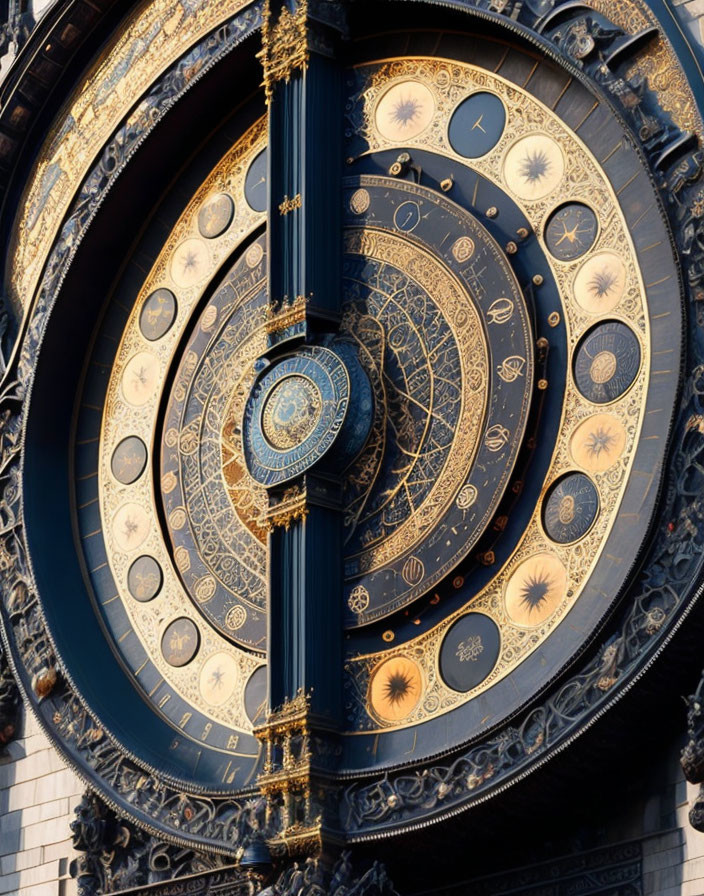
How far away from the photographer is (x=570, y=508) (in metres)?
11.5

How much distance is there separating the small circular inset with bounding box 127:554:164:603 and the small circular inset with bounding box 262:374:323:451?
1.40 m

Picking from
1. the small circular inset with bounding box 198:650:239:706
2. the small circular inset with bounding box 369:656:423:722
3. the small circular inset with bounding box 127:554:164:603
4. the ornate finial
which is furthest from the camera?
the small circular inset with bounding box 127:554:164:603

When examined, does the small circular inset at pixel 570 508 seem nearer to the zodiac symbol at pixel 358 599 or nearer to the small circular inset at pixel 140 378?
the zodiac symbol at pixel 358 599

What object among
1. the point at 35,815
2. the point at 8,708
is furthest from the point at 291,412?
the point at 35,815

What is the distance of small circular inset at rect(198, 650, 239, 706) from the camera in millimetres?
12859

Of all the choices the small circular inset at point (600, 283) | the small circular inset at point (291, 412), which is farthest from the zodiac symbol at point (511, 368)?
the small circular inset at point (291, 412)

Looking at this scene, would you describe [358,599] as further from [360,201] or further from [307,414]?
[360,201]

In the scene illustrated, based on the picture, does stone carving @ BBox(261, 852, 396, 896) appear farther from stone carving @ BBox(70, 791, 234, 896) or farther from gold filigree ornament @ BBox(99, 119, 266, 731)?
gold filigree ornament @ BBox(99, 119, 266, 731)

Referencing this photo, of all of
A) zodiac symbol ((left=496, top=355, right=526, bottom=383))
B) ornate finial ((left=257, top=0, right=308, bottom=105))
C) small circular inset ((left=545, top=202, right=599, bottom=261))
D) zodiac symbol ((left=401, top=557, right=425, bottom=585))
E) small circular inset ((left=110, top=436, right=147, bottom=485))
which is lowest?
zodiac symbol ((left=401, top=557, right=425, bottom=585))

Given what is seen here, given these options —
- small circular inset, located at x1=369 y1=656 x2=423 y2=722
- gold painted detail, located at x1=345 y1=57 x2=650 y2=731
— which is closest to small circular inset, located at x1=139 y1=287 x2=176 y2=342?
gold painted detail, located at x1=345 y1=57 x2=650 y2=731

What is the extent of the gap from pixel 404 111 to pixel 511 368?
1993 millimetres

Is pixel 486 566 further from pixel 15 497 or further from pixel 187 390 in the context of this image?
pixel 15 497

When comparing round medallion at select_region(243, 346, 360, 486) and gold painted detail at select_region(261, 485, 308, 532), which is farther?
round medallion at select_region(243, 346, 360, 486)

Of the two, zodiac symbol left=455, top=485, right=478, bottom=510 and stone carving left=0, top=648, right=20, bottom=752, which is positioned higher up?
stone carving left=0, top=648, right=20, bottom=752
